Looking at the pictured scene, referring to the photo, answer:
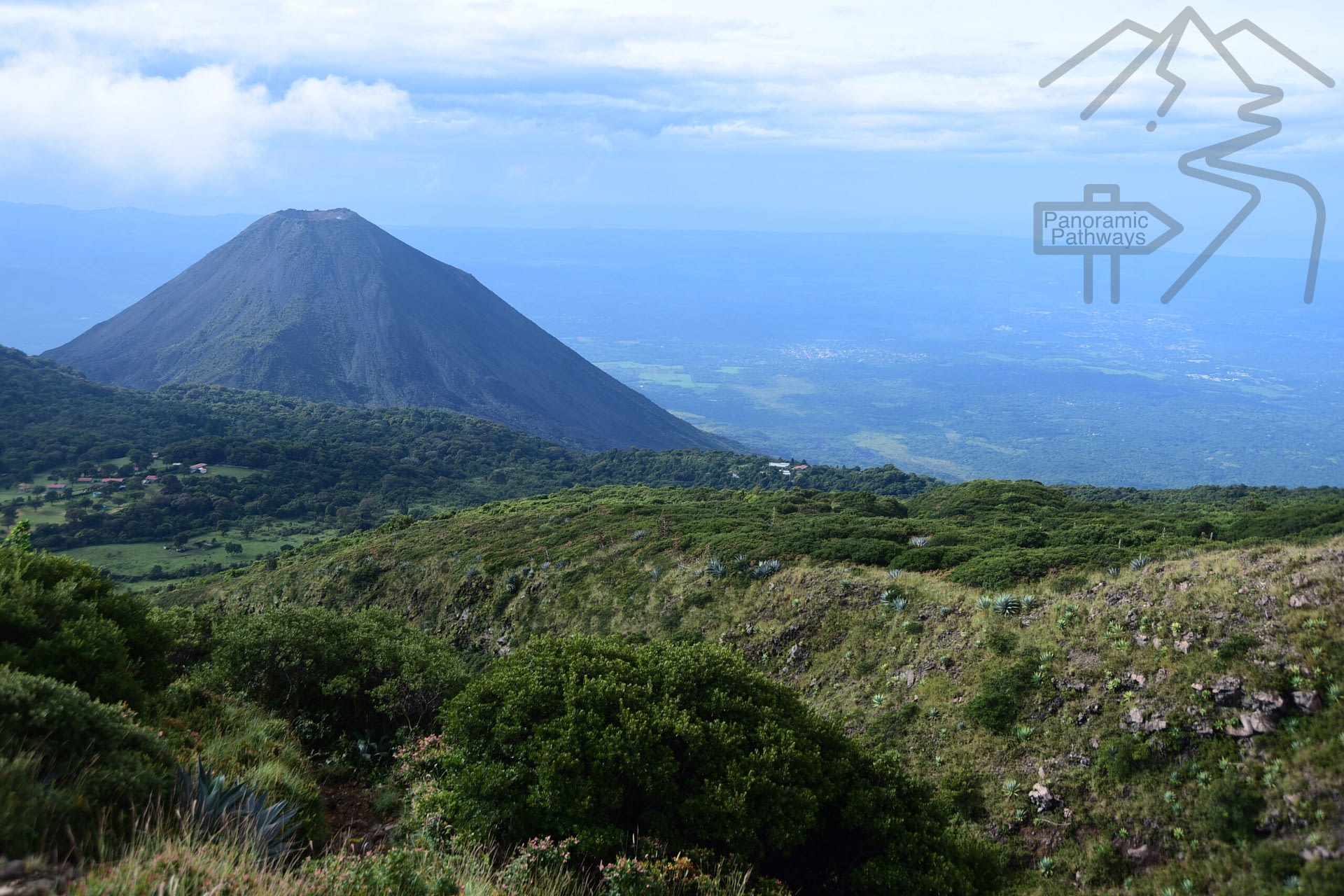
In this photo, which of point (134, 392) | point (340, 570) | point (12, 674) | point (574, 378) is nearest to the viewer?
point (12, 674)

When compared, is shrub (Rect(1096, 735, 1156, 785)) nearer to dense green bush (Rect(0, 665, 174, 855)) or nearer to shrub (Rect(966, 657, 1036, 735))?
shrub (Rect(966, 657, 1036, 735))

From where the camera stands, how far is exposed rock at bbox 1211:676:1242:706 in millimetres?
11656

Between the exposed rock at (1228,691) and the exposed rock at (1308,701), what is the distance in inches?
28.5

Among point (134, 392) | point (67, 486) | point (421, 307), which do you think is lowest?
point (67, 486)

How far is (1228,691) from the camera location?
11.8 m

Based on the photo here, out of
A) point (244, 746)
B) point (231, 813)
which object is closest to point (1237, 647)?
point (231, 813)

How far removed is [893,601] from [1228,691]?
24.7 ft

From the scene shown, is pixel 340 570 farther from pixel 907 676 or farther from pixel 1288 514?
pixel 1288 514

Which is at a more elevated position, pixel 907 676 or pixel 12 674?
pixel 12 674

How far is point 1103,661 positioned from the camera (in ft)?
45.2

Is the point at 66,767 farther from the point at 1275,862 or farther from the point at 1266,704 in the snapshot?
the point at 1266,704

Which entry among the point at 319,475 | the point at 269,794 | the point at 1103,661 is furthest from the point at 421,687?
the point at 319,475

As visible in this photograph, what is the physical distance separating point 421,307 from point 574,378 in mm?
42942

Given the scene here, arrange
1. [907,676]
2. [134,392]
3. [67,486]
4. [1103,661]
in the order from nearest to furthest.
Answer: [1103,661] → [907,676] → [67,486] → [134,392]
